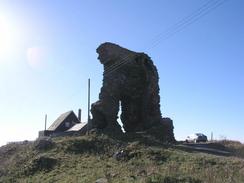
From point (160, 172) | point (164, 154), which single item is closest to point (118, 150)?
point (164, 154)

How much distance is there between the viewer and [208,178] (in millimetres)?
18969

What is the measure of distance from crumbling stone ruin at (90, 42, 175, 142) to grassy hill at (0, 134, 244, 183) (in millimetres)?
4937

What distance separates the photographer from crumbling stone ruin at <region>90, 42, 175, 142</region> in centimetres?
3892

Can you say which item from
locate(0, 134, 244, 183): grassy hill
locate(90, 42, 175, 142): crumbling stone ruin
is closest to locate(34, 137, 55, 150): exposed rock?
locate(0, 134, 244, 183): grassy hill

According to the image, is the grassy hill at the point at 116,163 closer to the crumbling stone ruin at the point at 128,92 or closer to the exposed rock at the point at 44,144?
the exposed rock at the point at 44,144

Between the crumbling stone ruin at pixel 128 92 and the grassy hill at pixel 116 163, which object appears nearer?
the grassy hill at pixel 116 163

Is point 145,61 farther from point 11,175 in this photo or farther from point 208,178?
point 208,178

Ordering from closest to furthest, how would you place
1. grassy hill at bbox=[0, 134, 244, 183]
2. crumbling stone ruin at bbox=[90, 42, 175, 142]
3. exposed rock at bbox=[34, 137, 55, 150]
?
grassy hill at bbox=[0, 134, 244, 183] < exposed rock at bbox=[34, 137, 55, 150] < crumbling stone ruin at bbox=[90, 42, 175, 142]

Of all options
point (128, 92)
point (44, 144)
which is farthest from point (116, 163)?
point (128, 92)

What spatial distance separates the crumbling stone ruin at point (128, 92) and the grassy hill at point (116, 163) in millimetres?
4937

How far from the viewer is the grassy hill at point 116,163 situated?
20.4 meters

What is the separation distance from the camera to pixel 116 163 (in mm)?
26297

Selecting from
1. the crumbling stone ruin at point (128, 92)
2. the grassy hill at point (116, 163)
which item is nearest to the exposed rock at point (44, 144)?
the grassy hill at point (116, 163)

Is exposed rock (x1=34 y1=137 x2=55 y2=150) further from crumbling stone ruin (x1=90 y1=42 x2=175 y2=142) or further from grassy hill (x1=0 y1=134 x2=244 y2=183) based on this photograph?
crumbling stone ruin (x1=90 y1=42 x2=175 y2=142)
